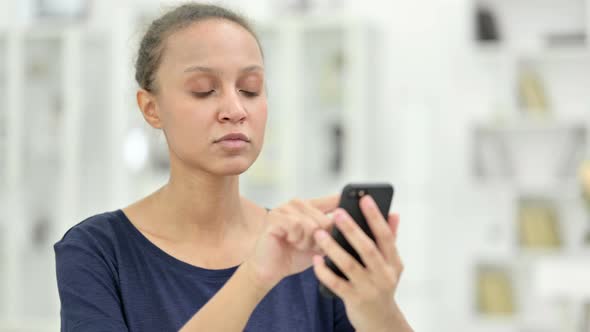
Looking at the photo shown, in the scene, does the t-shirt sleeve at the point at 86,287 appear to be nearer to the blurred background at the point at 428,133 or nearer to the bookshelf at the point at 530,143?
the blurred background at the point at 428,133

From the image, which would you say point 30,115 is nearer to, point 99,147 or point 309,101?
point 99,147

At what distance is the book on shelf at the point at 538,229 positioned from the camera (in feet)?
16.7

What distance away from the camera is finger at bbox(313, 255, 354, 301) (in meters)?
1.05

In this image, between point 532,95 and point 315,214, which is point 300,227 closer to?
point 315,214

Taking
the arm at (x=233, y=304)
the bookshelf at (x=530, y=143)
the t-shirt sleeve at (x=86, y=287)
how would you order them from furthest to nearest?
the bookshelf at (x=530, y=143) → the t-shirt sleeve at (x=86, y=287) → the arm at (x=233, y=304)

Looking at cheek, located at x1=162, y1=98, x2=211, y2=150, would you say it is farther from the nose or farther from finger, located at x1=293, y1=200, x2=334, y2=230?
finger, located at x1=293, y1=200, x2=334, y2=230

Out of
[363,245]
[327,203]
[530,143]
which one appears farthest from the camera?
[530,143]

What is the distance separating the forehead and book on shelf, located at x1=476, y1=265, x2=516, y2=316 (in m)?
4.05

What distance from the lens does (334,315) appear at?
1.48 meters

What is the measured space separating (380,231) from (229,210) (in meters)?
0.48

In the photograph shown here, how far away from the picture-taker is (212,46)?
1.35 meters

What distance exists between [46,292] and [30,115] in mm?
1178

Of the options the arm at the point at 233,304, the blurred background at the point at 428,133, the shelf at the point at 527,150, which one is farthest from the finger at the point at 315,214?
the shelf at the point at 527,150

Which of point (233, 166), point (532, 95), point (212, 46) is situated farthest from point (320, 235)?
point (532, 95)
